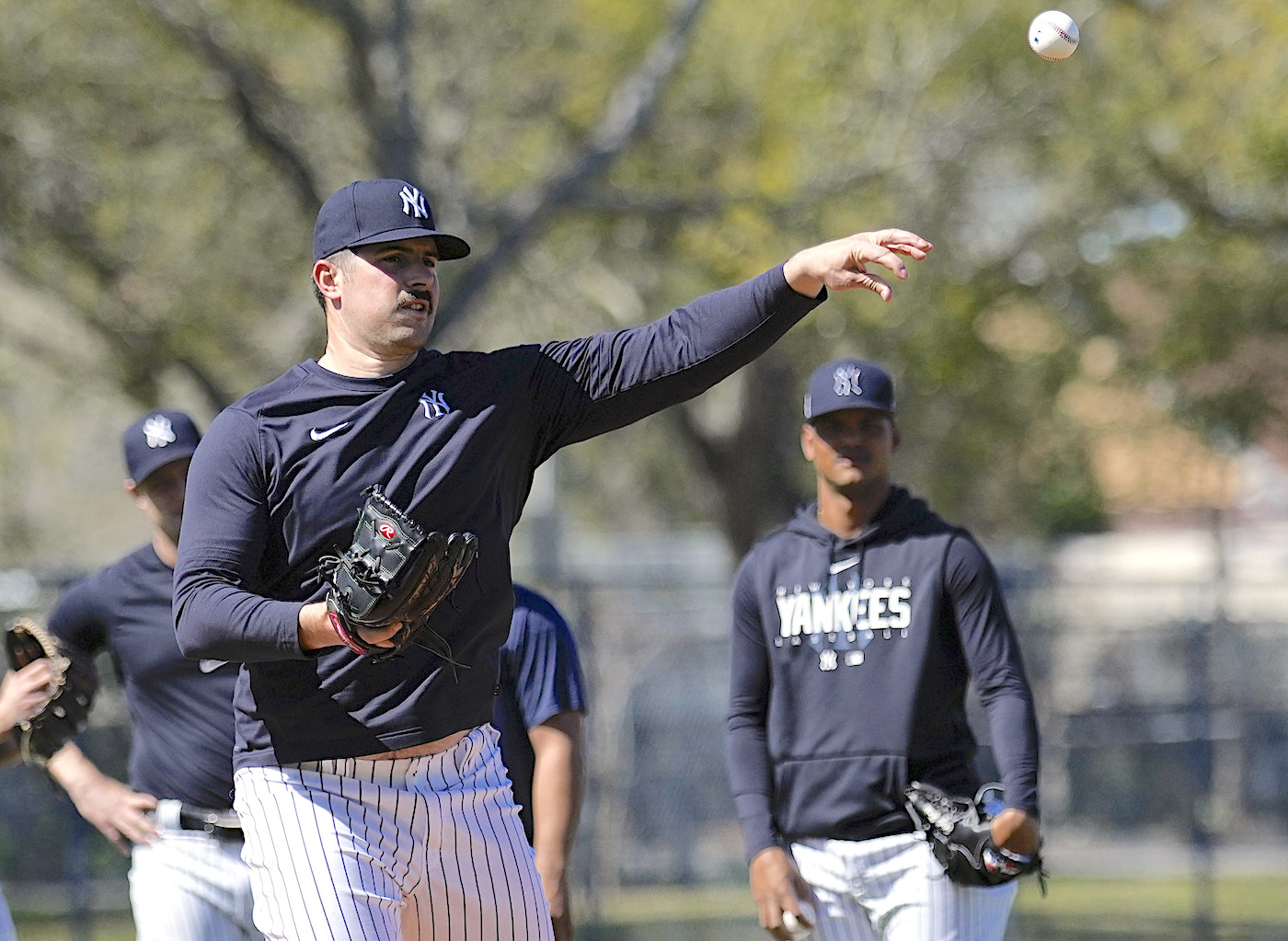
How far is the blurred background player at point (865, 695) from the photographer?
519 centimetres

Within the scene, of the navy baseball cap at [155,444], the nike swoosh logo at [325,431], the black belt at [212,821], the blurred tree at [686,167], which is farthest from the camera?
the blurred tree at [686,167]

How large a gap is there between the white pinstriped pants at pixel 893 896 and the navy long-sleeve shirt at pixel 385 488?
1.53 metres

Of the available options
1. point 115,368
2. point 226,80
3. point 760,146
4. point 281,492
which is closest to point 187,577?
point 281,492

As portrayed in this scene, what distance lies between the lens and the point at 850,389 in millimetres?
5469

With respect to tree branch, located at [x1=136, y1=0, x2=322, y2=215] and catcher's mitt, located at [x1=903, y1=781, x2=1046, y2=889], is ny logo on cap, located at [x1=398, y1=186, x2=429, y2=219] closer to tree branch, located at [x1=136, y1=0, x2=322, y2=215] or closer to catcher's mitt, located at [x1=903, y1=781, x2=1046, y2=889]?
catcher's mitt, located at [x1=903, y1=781, x2=1046, y2=889]

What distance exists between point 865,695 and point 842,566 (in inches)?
16.0

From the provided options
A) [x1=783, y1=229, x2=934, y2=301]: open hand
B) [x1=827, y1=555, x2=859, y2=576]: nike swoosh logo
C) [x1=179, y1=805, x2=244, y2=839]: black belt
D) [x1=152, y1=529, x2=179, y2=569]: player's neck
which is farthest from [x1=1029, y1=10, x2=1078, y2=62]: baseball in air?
[x1=179, y1=805, x2=244, y2=839]: black belt

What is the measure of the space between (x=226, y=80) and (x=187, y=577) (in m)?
9.90

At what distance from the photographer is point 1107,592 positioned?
13.4 m

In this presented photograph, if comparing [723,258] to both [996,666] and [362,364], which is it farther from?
[362,364]

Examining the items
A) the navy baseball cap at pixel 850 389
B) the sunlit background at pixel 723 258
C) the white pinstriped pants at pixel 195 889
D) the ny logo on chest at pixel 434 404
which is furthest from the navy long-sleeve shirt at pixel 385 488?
the sunlit background at pixel 723 258

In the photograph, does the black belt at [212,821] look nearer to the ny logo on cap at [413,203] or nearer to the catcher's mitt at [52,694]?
the catcher's mitt at [52,694]

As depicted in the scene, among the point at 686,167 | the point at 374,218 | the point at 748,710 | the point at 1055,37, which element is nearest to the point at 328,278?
the point at 374,218

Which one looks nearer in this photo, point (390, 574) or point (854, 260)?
point (390, 574)
